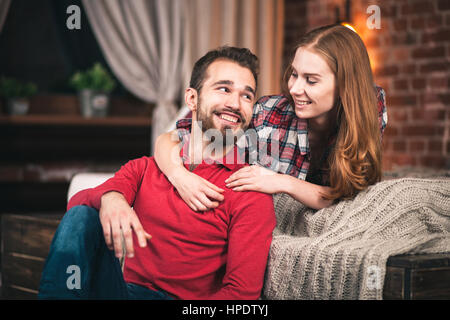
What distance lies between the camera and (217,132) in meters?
1.44

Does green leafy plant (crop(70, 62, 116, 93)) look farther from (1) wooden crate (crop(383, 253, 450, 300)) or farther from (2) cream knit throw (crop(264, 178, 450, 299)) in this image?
(1) wooden crate (crop(383, 253, 450, 300))

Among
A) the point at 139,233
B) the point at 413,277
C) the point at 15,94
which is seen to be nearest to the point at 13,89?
the point at 15,94

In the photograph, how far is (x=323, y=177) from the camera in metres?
1.66

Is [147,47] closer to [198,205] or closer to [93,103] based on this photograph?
[93,103]

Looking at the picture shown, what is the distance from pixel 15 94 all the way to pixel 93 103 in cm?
57

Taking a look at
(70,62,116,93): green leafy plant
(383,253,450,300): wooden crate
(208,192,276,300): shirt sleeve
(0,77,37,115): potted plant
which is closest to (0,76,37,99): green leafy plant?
(0,77,37,115): potted plant

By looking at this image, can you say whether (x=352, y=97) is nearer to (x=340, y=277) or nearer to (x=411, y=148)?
(x=340, y=277)

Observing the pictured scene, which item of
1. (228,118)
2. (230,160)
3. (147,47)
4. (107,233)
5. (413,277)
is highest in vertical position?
(147,47)

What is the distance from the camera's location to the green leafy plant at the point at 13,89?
3.88 m

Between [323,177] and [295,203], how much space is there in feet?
0.42

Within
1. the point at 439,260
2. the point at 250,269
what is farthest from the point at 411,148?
the point at 250,269

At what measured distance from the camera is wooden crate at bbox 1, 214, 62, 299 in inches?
82.4

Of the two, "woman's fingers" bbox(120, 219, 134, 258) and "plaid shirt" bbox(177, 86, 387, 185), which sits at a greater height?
"plaid shirt" bbox(177, 86, 387, 185)

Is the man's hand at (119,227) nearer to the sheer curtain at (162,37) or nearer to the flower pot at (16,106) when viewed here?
the sheer curtain at (162,37)
